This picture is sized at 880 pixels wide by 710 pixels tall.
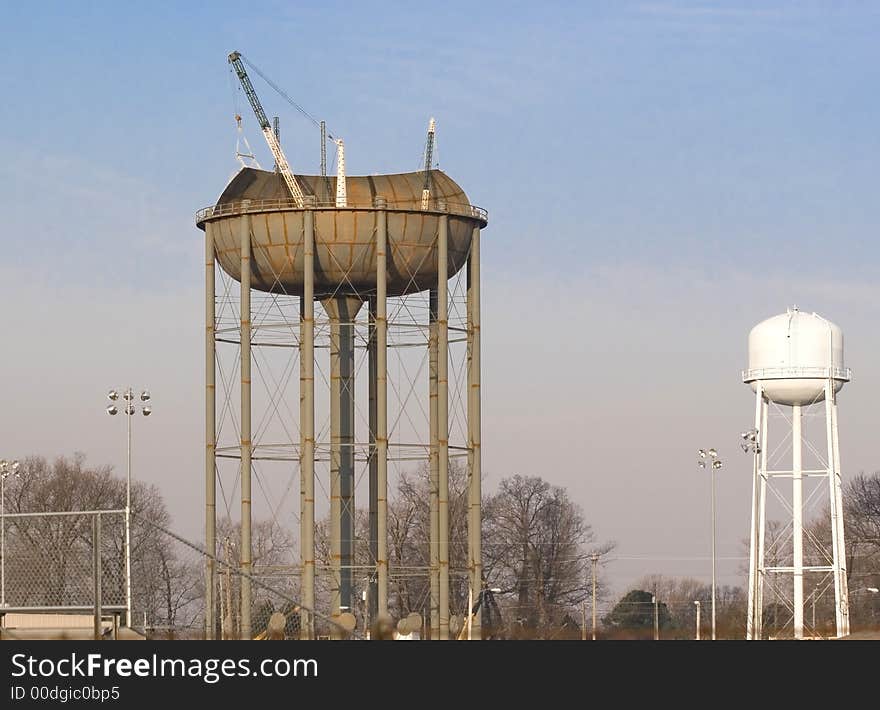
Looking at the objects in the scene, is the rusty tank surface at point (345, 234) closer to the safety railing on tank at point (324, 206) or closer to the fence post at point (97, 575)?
the safety railing on tank at point (324, 206)

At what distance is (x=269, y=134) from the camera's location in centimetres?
7900

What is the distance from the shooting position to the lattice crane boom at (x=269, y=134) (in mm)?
73500

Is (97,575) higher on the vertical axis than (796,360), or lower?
lower

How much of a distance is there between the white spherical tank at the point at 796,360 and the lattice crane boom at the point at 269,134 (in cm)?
2404

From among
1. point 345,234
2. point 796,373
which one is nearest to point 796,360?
point 796,373

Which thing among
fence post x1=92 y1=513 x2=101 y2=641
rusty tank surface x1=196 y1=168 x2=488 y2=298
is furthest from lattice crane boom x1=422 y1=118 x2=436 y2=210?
fence post x1=92 y1=513 x2=101 y2=641

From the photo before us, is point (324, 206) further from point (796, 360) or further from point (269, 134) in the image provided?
point (796, 360)

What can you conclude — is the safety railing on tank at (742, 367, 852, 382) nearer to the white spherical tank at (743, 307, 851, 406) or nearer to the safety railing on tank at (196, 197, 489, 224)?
the white spherical tank at (743, 307, 851, 406)

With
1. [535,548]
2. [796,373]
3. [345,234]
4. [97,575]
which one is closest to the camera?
[97,575]

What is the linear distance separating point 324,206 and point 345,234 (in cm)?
138

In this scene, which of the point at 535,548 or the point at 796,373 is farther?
the point at 535,548
